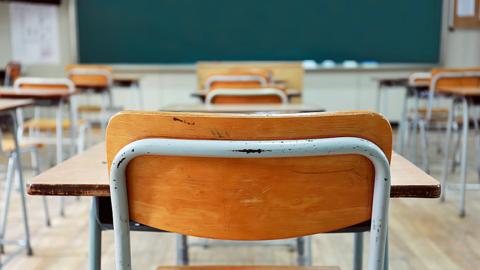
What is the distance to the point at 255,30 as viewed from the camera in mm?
6910

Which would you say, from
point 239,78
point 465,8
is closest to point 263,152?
point 239,78

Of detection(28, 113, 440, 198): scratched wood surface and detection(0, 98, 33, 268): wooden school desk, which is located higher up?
detection(28, 113, 440, 198): scratched wood surface

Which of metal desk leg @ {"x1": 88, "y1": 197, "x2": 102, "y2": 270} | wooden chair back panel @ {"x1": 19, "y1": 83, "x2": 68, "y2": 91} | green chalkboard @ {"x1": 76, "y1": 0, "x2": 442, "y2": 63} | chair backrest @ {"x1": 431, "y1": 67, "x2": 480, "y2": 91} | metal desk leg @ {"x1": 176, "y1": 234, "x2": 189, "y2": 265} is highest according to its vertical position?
green chalkboard @ {"x1": 76, "y1": 0, "x2": 442, "y2": 63}

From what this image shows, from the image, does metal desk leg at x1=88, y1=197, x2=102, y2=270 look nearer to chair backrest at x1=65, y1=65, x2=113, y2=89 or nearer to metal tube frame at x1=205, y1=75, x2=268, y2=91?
metal tube frame at x1=205, y1=75, x2=268, y2=91

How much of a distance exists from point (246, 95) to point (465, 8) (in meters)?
5.10

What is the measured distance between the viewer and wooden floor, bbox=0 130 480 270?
2.38m

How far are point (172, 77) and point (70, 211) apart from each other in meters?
3.99

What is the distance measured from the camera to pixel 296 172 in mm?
774

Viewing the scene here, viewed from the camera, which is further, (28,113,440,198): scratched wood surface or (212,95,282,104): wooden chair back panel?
(212,95,282,104): wooden chair back panel

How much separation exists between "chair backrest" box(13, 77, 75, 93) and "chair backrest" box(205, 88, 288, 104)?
1.06 meters

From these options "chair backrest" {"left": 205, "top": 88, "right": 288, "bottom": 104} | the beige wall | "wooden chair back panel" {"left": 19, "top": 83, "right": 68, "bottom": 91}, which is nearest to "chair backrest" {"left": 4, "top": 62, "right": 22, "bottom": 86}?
the beige wall

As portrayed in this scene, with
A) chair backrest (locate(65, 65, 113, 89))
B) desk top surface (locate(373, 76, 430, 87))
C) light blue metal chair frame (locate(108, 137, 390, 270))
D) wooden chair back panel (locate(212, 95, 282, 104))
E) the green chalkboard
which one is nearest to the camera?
light blue metal chair frame (locate(108, 137, 390, 270))

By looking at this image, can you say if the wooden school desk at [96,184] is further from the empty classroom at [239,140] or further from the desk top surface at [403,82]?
the desk top surface at [403,82]

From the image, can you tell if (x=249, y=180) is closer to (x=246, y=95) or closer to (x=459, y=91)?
(x=246, y=95)
